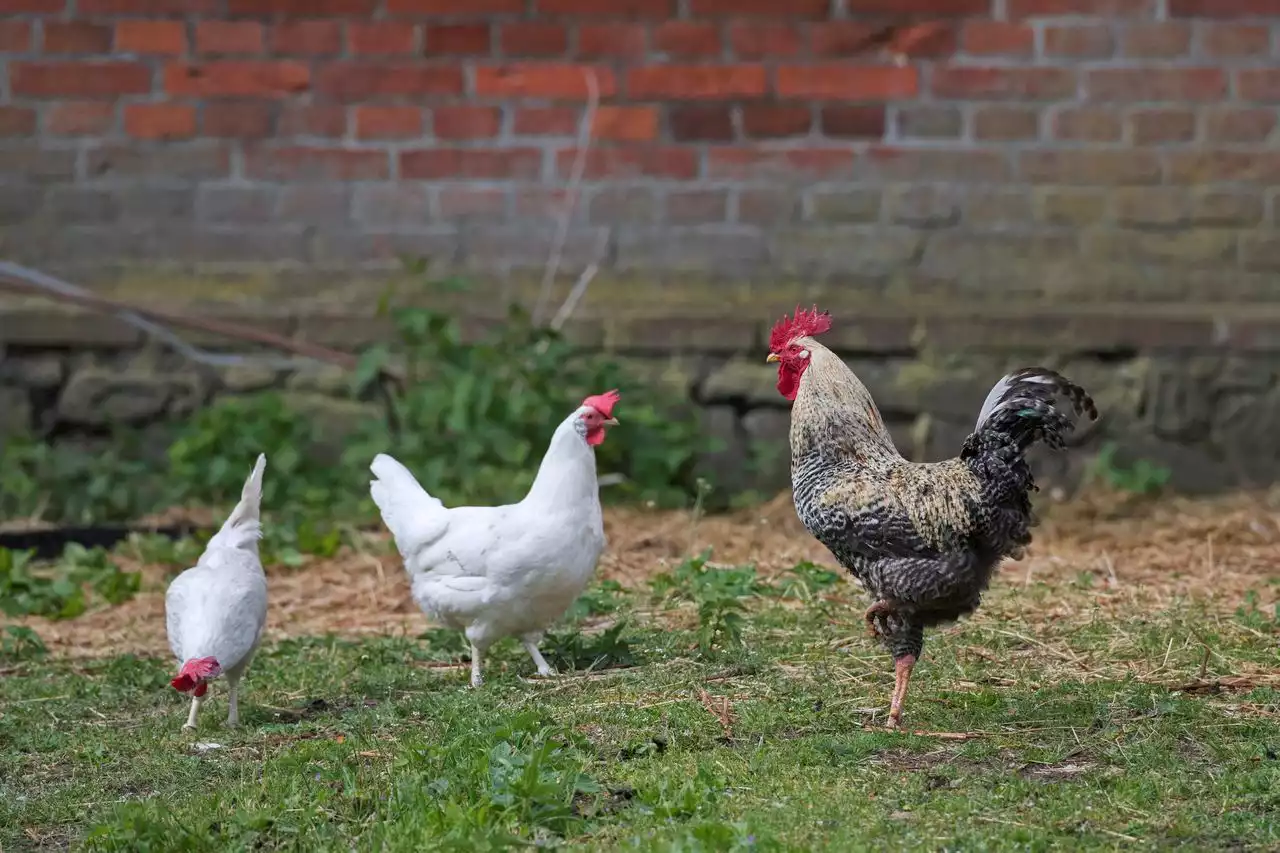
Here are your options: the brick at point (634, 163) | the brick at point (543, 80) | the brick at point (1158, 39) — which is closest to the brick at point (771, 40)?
the brick at point (634, 163)

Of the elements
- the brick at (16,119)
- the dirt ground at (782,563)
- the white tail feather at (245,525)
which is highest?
the brick at (16,119)

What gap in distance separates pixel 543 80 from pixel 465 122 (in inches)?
18.7

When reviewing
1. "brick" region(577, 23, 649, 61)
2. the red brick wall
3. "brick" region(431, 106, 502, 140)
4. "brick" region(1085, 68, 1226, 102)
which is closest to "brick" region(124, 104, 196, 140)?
the red brick wall

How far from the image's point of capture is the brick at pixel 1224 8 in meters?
8.41

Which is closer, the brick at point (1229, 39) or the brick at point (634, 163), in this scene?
the brick at point (1229, 39)

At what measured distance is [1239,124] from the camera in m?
8.50

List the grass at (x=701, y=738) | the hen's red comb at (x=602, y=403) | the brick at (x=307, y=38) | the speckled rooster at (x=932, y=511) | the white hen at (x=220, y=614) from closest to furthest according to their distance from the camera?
the grass at (x=701, y=738)
the speckled rooster at (x=932, y=511)
the white hen at (x=220, y=614)
the hen's red comb at (x=602, y=403)
the brick at (x=307, y=38)

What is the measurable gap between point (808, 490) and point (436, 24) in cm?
466

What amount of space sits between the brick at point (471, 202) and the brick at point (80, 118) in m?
1.84

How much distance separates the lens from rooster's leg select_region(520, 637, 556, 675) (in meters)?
5.37

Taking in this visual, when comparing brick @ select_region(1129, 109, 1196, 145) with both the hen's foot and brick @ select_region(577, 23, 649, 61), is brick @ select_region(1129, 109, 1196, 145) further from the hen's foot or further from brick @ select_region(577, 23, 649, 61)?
the hen's foot

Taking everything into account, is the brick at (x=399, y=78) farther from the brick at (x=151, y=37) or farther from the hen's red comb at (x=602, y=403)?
the hen's red comb at (x=602, y=403)

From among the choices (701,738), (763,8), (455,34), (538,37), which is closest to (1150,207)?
(763,8)

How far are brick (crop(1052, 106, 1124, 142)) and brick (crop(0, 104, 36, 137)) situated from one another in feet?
18.1
